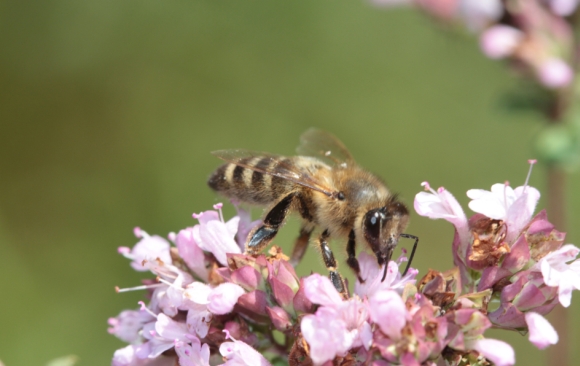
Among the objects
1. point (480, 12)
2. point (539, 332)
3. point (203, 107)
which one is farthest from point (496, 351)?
point (203, 107)

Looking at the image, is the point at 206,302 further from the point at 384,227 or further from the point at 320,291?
the point at 384,227

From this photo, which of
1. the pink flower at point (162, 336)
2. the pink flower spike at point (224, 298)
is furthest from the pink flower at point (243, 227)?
the pink flower at point (162, 336)

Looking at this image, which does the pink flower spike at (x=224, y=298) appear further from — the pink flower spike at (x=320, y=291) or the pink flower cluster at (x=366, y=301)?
the pink flower spike at (x=320, y=291)

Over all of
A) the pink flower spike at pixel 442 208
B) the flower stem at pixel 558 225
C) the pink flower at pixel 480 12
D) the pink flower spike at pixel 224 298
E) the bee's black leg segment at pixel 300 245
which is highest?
the pink flower at pixel 480 12

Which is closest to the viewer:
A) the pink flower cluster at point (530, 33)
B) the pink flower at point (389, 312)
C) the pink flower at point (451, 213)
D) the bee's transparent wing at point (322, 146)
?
the pink flower at point (389, 312)

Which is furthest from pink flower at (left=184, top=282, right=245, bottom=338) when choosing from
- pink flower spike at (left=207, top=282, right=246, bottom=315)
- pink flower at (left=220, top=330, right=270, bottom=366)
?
pink flower at (left=220, top=330, right=270, bottom=366)

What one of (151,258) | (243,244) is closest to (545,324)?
(243,244)
